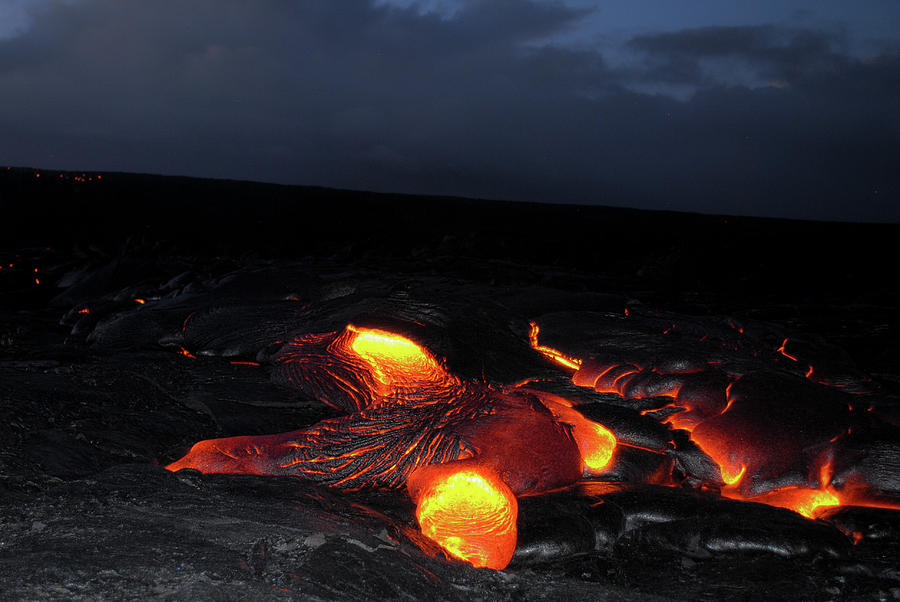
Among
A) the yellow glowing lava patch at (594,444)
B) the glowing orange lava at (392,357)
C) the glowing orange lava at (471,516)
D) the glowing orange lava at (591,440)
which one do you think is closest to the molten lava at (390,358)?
the glowing orange lava at (392,357)

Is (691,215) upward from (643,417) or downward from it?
upward

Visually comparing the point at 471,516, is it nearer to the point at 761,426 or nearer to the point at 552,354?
the point at 761,426

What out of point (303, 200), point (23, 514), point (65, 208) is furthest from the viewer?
point (303, 200)

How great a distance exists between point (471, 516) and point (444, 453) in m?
0.69

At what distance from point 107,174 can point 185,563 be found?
632 inches

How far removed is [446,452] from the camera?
10.3 feet

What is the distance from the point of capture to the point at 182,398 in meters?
3.71

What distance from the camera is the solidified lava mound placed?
1821 mm

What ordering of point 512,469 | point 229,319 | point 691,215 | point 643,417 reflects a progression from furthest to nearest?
point 691,215, point 229,319, point 643,417, point 512,469

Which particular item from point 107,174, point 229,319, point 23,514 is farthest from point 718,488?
point 107,174

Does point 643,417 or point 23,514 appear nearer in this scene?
point 23,514

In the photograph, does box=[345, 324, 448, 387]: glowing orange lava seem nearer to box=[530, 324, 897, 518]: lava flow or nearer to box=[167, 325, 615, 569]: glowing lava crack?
box=[167, 325, 615, 569]: glowing lava crack

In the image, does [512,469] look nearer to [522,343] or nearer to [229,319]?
[522,343]

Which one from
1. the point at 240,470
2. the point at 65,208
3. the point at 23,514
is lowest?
the point at 240,470
